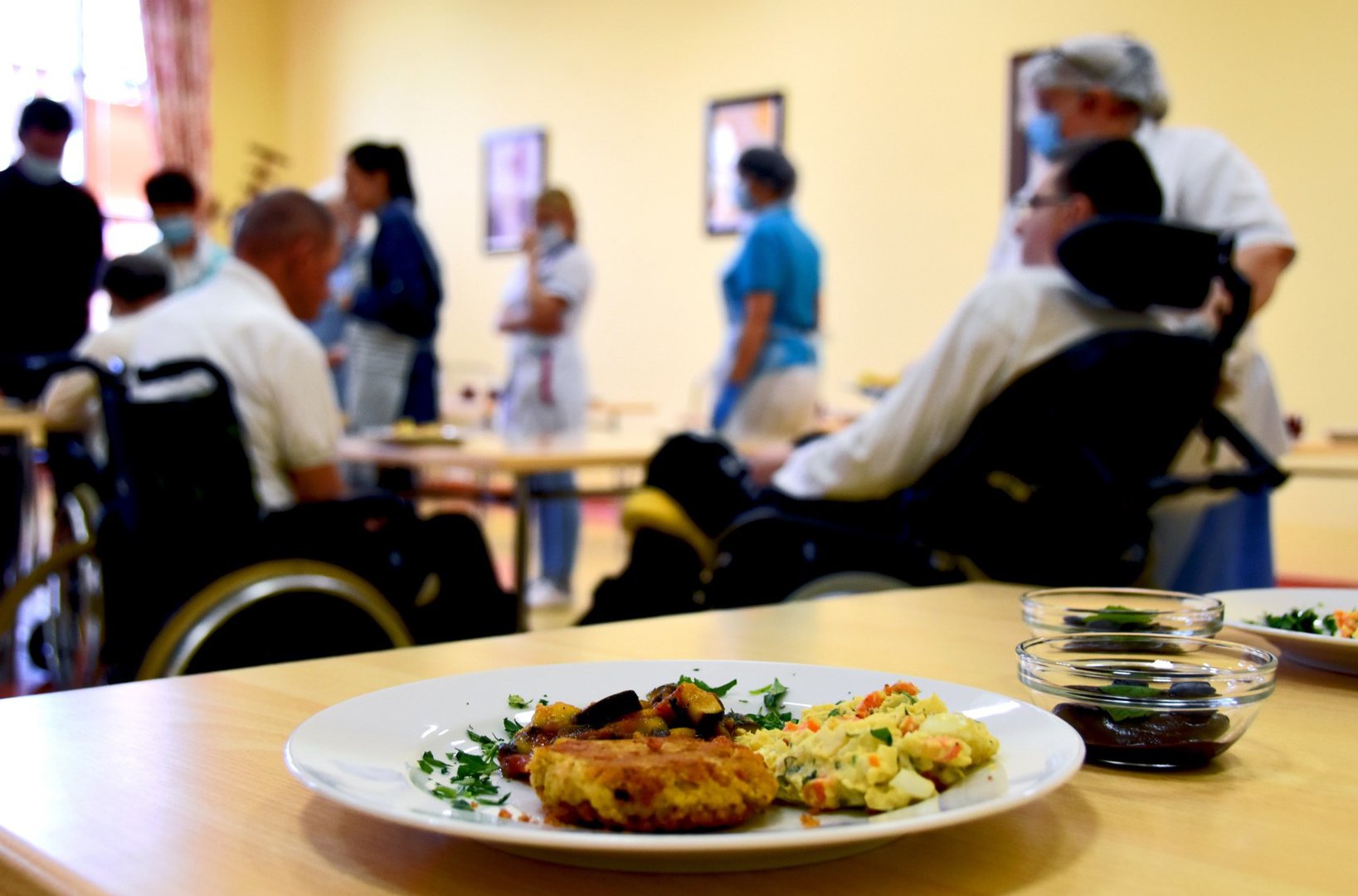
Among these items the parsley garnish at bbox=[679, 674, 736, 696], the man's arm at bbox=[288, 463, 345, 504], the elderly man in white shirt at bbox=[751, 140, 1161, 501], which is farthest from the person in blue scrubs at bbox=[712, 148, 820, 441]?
the parsley garnish at bbox=[679, 674, 736, 696]

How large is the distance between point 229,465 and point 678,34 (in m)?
7.09

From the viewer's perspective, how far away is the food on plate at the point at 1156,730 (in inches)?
24.9

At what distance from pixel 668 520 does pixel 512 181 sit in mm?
7584

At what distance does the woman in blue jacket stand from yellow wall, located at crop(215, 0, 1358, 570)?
349 centimetres

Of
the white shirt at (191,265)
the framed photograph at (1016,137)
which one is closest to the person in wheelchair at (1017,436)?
the white shirt at (191,265)

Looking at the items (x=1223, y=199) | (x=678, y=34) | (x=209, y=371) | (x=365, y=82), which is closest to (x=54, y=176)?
(x=209, y=371)

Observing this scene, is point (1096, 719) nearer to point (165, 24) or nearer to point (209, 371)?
point (209, 371)

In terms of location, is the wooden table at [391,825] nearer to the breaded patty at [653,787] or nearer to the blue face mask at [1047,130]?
the breaded patty at [653,787]

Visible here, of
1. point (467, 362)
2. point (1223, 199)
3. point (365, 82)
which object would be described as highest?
point (365, 82)

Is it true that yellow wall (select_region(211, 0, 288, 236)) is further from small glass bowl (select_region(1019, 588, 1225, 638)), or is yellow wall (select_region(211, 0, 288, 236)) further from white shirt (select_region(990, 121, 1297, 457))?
small glass bowl (select_region(1019, 588, 1225, 638))

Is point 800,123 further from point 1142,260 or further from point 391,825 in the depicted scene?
point 391,825

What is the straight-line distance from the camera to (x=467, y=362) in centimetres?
989

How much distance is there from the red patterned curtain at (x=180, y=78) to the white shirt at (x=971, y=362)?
9.52 m

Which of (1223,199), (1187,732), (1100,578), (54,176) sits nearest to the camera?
(1187,732)
